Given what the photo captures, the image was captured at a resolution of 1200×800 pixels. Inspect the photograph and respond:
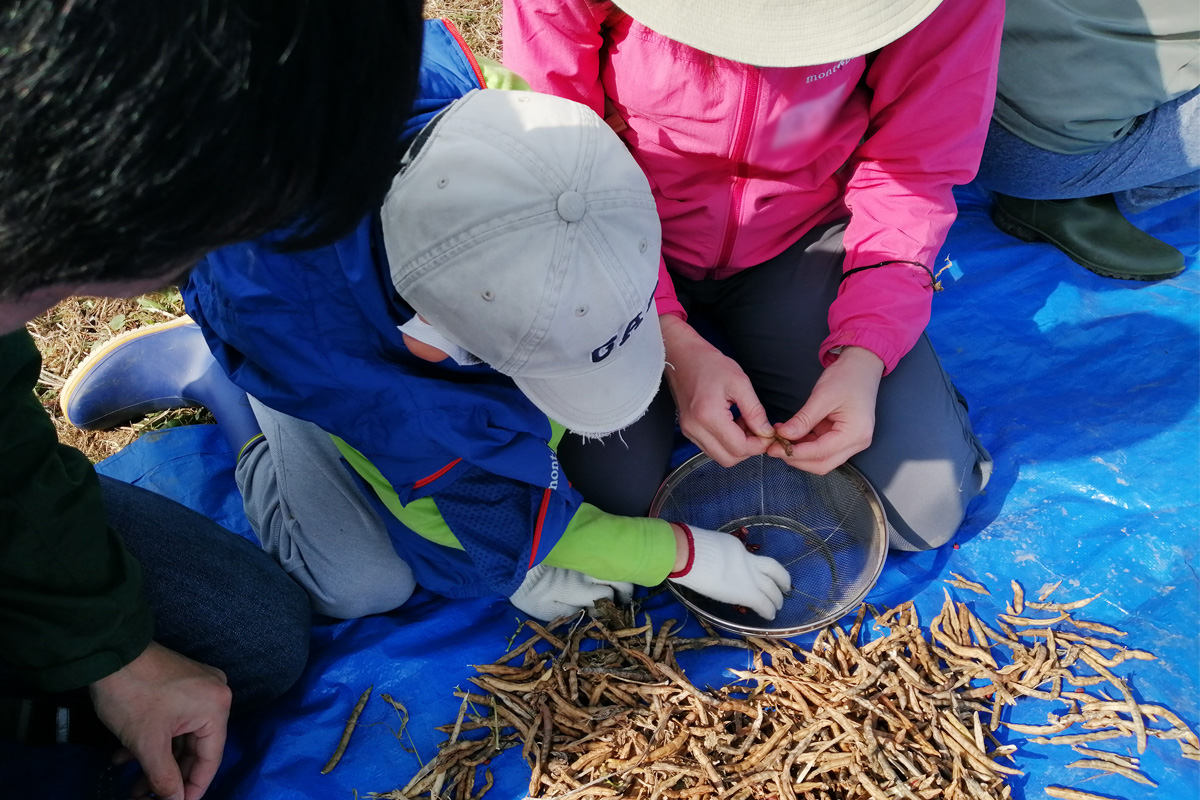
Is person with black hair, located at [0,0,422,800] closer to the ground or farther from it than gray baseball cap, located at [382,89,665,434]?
farther from it

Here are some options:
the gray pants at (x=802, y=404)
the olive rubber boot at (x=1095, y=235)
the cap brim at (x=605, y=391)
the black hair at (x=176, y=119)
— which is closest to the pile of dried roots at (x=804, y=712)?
the gray pants at (x=802, y=404)

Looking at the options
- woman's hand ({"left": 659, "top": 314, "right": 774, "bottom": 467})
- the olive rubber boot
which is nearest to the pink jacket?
woman's hand ({"left": 659, "top": 314, "right": 774, "bottom": 467})

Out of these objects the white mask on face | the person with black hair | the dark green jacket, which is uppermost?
the person with black hair

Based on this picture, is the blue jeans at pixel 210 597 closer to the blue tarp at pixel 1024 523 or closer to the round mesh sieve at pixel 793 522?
the blue tarp at pixel 1024 523

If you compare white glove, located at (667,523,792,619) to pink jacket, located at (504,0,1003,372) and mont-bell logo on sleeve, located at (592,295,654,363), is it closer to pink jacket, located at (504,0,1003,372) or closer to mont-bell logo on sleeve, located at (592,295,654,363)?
pink jacket, located at (504,0,1003,372)

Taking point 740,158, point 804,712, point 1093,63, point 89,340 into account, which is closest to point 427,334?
point 740,158

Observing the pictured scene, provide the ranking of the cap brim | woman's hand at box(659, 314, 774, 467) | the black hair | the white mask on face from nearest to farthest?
the black hair < the white mask on face < the cap brim < woman's hand at box(659, 314, 774, 467)

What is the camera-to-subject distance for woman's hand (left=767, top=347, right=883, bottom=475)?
1425 mm

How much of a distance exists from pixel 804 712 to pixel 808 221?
0.97m

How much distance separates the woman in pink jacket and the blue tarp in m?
0.16

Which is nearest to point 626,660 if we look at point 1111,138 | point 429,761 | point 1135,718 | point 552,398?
point 429,761

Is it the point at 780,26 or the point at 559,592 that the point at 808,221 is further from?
the point at 559,592

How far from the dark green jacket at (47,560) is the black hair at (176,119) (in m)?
0.61

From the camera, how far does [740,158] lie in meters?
1.50
